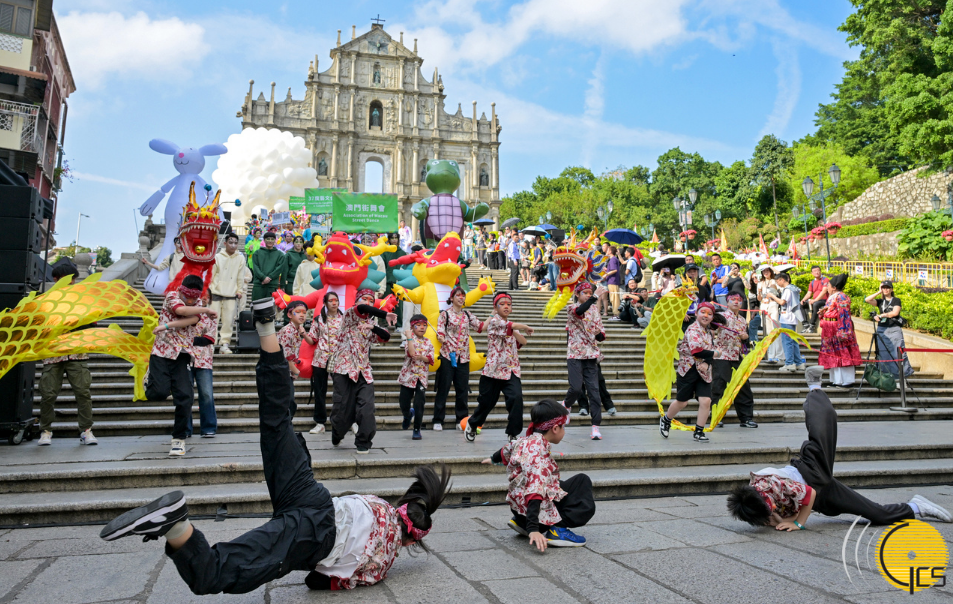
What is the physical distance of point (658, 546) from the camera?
3.82m

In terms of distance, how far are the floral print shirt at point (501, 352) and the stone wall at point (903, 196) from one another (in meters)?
27.6

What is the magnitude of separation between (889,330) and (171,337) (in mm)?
9831

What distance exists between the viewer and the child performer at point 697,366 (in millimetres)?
7250

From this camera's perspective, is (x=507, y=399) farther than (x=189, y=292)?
Yes

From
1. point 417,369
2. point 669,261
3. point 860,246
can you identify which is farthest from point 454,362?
point 860,246

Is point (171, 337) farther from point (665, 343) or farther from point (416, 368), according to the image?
point (665, 343)

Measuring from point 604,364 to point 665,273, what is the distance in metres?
3.90

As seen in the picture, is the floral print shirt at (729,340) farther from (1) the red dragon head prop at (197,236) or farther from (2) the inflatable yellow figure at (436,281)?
(1) the red dragon head prop at (197,236)

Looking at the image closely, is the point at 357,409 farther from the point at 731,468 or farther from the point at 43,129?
the point at 43,129

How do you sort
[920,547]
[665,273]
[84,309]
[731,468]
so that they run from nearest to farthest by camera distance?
[920,547], [84,309], [731,468], [665,273]

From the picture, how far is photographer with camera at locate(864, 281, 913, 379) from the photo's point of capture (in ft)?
32.4

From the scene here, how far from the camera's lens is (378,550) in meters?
3.14

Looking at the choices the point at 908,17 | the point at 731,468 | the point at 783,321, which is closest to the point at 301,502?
the point at 731,468

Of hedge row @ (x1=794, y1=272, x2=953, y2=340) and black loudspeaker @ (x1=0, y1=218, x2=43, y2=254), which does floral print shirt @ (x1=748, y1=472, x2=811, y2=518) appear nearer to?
black loudspeaker @ (x1=0, y1=218, x2=43, y2=254)
